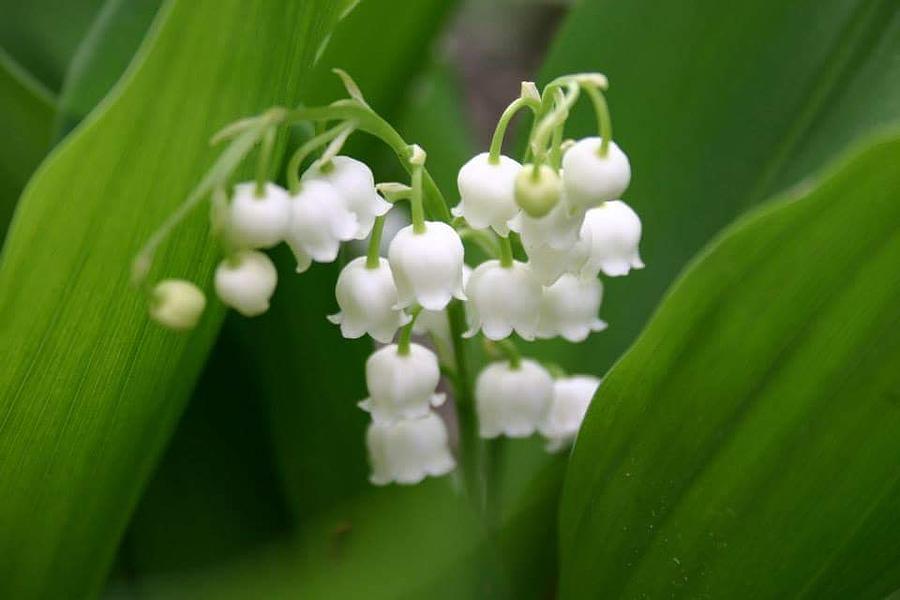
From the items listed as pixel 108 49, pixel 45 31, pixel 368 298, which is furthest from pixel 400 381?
pixel 45 31

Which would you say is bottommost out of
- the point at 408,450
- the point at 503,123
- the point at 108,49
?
the point at 408,450

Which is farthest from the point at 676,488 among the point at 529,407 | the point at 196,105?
the point at 196,105

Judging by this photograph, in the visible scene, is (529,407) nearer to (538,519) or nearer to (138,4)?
(538,519)

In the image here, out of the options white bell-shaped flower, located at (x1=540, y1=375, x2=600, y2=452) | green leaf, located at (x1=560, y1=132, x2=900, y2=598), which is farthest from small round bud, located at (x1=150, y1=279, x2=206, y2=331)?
white bell-shaped flower, located at (x1=540, y1=375, x2=600, y2=452)

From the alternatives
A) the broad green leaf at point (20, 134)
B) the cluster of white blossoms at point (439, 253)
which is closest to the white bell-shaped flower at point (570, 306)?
the cluster of white blossoms at point (439, 253)

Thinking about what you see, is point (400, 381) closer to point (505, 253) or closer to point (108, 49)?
point (505, 253)
